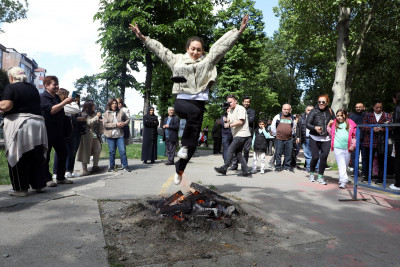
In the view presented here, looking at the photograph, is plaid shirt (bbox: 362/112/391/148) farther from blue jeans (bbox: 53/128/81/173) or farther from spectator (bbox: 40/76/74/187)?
blue jeans (bbox: 53/128/81/173)

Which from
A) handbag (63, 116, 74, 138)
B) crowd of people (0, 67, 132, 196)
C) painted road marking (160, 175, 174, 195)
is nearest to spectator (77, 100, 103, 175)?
handbag (63, 116, 74, 138)

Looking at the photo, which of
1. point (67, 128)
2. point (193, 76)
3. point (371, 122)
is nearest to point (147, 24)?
point (67, 128)

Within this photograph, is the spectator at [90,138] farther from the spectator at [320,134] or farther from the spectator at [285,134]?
the spectator at [320,134]

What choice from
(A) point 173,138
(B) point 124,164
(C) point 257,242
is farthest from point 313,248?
(A) point 173,138

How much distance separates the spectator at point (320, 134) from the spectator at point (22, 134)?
18.7ft

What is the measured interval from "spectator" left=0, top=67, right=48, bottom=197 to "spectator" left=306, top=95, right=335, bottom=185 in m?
5.71

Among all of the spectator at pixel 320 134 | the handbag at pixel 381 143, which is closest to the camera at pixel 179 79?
the spectator at pixel 320 134

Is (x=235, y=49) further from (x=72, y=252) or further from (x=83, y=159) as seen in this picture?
(x=72, y=252)

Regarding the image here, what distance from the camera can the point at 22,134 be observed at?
187 inches

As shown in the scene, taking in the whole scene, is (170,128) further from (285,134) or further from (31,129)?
(31,129)

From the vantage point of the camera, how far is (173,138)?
35.0ft

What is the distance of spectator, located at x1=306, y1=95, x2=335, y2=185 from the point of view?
7.30 metres

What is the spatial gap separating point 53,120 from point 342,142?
239 inches

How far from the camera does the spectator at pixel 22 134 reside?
4684 millimetres
